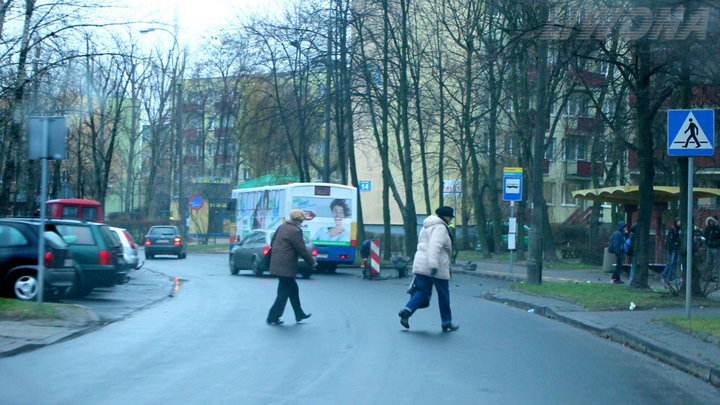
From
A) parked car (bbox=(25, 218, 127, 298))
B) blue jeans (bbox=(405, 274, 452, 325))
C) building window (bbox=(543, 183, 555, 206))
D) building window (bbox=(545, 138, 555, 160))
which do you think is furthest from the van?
blue jeans (bbox=(405, 274, 452, 325))

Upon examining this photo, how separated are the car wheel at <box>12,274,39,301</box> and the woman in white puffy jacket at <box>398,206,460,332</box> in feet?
23.5

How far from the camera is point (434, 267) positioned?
11.1m

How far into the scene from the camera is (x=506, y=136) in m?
35.0

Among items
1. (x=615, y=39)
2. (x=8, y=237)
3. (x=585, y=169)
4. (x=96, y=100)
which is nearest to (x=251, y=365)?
(x=8, y=237)

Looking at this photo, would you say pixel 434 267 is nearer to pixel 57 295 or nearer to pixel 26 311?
pixel 26 311

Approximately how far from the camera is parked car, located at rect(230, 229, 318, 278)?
80.4 ft

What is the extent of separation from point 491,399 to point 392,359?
2.10 metres

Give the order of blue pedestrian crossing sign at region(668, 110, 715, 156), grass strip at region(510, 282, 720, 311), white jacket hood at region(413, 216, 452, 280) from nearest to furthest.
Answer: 1. white jacket hood at region(413, 216, 452, 280)
2. blue pedestrian crossing sign at region(668, 110, 715, 156)
3. grass strip at region(510, 282, 720, 311)

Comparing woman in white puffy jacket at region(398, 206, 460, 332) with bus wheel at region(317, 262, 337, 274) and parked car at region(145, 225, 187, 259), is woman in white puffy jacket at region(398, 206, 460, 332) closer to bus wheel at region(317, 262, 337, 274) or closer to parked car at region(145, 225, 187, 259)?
bus wheel at region(317, 262, 337, 274)

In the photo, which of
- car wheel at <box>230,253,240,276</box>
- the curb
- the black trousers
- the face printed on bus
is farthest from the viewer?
the face printed on bus

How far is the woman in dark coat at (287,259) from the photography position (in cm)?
1166

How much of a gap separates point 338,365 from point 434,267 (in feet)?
9.73

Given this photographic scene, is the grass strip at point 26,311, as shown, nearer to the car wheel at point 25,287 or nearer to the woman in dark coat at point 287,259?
the car wheel at point 25,287

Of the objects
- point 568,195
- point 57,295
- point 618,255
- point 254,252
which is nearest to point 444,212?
point 57,295
